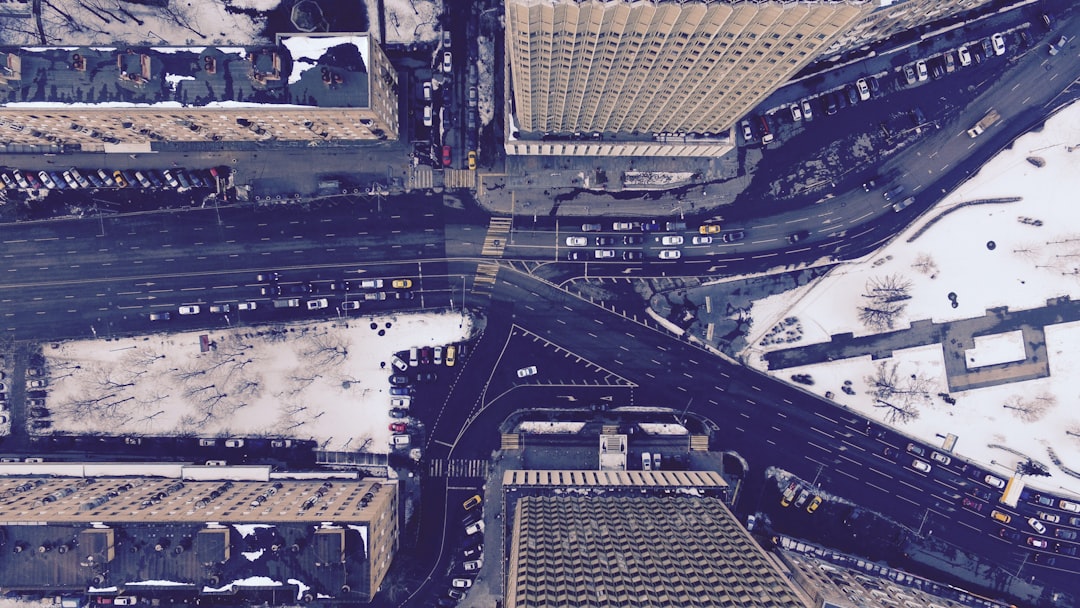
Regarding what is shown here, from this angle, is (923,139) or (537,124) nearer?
(537,124)

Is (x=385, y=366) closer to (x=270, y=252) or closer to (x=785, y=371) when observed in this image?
(x=270, y=252)

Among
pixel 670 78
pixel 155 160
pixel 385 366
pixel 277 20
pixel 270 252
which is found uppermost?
pixel 277 20

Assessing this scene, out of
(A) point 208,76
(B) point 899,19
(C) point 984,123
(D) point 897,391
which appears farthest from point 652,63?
(D) point 897,391

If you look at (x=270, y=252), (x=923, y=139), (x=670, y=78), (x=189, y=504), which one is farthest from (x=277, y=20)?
(x=923, y=139)

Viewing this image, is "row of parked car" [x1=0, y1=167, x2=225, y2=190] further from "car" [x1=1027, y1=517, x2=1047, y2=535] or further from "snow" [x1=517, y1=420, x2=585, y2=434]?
"car" [x1=1027, y1=517, x2=1047, y2=535]

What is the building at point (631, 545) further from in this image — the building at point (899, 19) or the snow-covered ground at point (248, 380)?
the building at point (899, 19)

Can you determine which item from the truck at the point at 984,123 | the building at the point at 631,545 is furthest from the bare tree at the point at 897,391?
the truck at the point at 984,123
